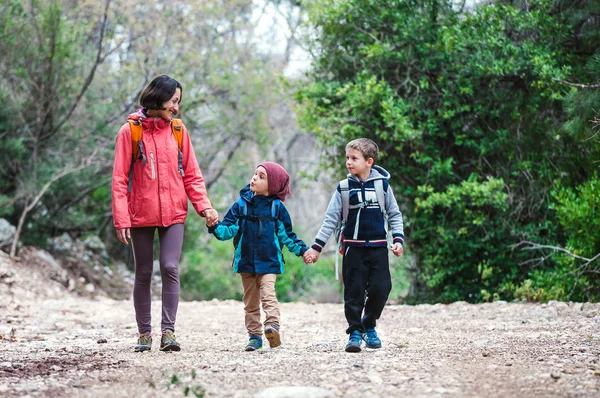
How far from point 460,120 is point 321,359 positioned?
6807 mm

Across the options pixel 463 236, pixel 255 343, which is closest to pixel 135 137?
pixel 255 343

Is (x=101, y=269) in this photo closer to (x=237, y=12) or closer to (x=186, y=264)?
(x=186, y=264)

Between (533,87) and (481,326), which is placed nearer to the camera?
(481,326)

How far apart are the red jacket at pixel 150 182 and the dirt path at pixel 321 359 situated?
1019 mm

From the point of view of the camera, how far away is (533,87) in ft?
33.6

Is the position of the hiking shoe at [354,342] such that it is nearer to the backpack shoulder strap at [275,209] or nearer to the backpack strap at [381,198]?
the backpack strap at [381,198]

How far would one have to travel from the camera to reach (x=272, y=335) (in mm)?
5383

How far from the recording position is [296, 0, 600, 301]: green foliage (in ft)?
32.9

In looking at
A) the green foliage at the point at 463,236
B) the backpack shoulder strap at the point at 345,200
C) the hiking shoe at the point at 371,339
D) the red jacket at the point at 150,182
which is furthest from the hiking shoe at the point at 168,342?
the green foliage at the point at 463,236

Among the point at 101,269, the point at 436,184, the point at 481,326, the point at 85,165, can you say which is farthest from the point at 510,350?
the point at 101,269

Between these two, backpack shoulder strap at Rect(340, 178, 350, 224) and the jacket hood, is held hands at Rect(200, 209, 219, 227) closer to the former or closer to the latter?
backpack shoulder strap at Rect(340, 178, 350, 224)

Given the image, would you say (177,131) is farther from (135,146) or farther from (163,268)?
(163,268)

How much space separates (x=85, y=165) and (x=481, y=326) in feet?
26.1

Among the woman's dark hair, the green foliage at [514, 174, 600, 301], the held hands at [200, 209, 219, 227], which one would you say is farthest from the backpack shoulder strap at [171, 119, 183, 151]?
the green foliage at [514, 174, 600, 301]
